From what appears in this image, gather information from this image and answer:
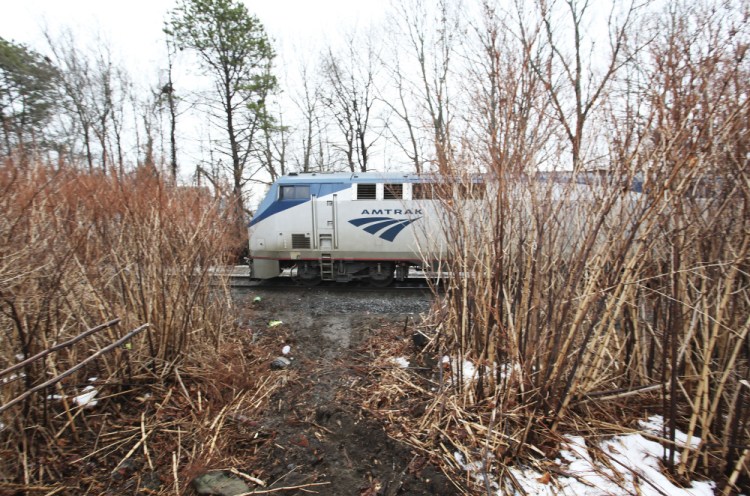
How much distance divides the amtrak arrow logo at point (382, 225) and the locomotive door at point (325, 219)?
496 mm

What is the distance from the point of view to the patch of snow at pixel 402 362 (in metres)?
3.59

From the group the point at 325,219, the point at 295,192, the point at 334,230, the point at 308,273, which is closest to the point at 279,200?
the point at 295,192

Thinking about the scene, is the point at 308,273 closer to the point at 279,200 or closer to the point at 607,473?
the point at 279,200

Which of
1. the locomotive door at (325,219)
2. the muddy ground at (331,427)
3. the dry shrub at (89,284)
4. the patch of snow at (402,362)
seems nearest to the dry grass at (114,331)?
the dry shrub at (89,284)

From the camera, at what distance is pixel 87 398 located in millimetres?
2604

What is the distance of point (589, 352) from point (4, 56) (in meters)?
17.6

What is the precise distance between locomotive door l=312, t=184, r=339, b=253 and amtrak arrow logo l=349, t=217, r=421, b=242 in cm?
50

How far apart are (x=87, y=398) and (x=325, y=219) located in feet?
19.5

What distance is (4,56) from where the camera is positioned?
11.0 m

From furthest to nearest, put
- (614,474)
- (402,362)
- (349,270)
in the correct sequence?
(349,270) < (402,362) < (614,474)

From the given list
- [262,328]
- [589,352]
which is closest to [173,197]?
[262,328]

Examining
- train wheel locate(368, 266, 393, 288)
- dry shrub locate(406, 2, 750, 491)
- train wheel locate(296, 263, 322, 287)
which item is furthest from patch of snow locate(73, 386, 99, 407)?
train wheel locate(368, 266, 393, 288)

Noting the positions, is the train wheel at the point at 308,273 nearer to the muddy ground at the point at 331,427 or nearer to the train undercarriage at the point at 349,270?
the train undercarriage at the point at 349,270

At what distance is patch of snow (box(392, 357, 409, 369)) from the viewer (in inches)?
141
